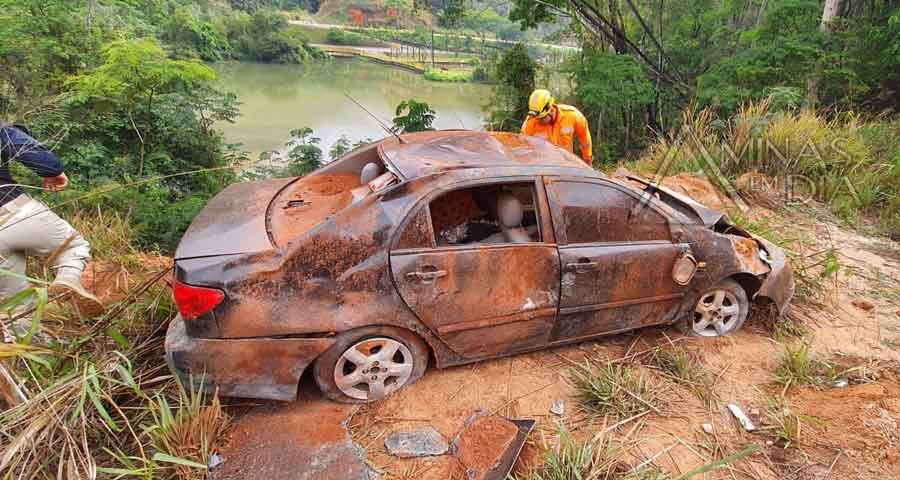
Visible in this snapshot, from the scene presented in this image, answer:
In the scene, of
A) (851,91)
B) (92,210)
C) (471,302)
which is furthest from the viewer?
(851,91)

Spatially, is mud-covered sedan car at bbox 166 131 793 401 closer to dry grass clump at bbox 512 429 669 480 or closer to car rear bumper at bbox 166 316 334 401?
car rear bumper at bbox 166 316 334 401

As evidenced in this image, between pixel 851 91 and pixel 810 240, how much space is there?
18.0 feet

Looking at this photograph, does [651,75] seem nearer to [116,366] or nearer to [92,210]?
[92,210]

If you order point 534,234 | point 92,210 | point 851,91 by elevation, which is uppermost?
point 851,91

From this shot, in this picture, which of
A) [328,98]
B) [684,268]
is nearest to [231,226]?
[684,268]

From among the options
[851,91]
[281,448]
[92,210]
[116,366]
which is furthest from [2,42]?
[851,91]

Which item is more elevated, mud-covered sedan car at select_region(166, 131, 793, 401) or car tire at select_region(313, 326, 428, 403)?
mud-covered sedan car at select_region(166, 131, 793, 401)

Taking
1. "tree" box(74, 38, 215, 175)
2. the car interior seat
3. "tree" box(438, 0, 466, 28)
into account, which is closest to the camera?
the car interior seat

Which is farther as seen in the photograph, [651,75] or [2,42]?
[651,75]

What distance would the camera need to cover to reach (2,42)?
6.62 m

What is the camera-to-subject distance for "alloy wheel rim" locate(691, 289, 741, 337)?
134 inches

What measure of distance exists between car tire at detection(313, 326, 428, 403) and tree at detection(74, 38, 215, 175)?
222 inches

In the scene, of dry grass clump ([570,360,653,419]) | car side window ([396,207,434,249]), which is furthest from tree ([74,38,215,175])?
dry grass clump ([570,360,653,419])

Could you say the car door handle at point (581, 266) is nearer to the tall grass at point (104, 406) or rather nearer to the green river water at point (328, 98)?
the tall grass at point (104, 406)
